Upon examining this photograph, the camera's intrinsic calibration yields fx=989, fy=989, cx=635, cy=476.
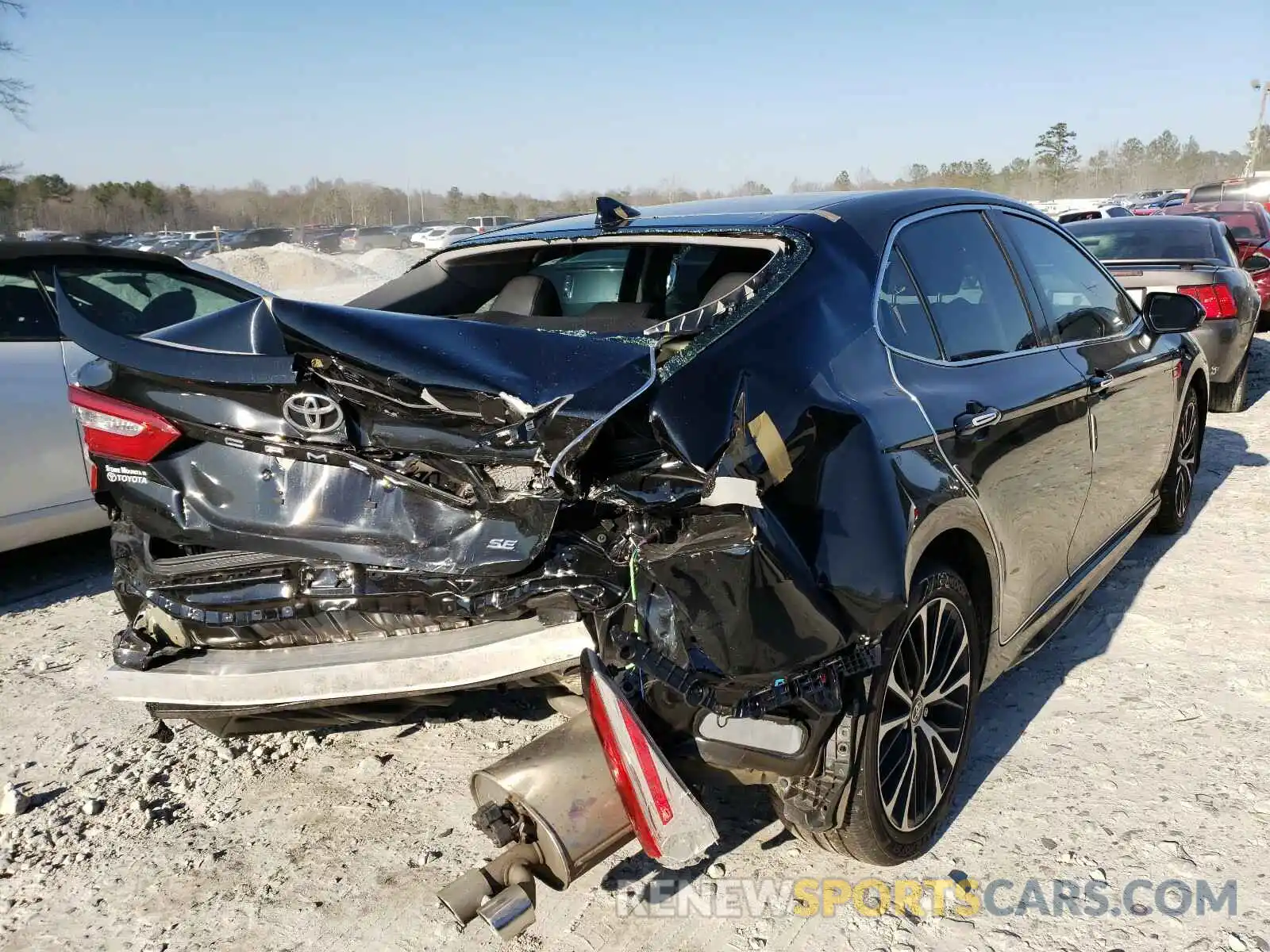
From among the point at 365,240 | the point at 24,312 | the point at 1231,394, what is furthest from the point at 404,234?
the point at 24,312

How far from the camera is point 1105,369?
3.76 metres

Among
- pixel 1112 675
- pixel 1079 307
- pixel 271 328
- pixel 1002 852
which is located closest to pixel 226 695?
pixel 271 328

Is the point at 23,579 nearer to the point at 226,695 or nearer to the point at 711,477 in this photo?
the point at 226,695

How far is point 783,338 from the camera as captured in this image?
2305mm

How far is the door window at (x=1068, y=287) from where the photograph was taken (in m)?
3.63

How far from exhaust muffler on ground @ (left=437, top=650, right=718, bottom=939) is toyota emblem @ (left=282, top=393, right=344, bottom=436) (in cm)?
81

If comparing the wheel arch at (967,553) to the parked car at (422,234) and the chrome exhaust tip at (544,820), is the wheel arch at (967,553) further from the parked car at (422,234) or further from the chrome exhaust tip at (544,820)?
the parked car at (422,234)

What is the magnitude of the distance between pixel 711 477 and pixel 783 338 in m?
0.46

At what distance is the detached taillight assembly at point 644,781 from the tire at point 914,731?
39 centimetres

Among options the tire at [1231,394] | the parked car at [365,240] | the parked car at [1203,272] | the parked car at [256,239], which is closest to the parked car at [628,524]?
the parked car at [1203,272]

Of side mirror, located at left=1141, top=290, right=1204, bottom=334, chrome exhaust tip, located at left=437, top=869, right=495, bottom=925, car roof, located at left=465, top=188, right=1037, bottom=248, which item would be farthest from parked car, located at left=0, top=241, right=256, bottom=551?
side mirror, located at left=1141, top=290, right=1204, bottom=334

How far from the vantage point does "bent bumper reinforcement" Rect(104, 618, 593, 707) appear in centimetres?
218

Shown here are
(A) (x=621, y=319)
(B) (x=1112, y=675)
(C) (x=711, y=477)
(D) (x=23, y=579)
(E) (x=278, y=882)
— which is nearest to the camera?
(C) (x=711, y=477)

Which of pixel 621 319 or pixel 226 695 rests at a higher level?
pixel 621 319
